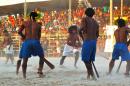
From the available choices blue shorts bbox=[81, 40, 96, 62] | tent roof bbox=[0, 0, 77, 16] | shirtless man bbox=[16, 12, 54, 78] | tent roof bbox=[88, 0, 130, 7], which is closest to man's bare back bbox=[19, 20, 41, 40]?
shirtless man bbox=[16, 12, 54, 78]

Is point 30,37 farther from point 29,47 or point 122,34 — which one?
point 122,34

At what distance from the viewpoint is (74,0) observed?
33.0m

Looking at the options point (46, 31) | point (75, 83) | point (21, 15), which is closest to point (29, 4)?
point (21, 15)

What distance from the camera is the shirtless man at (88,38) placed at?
1164 cm

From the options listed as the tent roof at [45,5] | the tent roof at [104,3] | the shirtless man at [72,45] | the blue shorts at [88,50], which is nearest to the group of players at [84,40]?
the blue shorts at [88,50]

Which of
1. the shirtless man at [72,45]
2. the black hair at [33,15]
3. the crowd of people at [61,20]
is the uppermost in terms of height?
the black hair at [33,15]

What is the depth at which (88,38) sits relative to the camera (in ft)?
38.4

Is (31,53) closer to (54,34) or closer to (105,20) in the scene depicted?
(54,34)

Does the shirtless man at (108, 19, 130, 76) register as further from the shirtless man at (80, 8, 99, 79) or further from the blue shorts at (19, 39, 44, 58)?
the blue shorts at (19, 39, 44, 58)

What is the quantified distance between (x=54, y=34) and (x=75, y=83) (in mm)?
19298

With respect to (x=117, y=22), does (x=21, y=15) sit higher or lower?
lower

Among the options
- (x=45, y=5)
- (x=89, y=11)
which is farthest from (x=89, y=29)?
(x=45, y=5)

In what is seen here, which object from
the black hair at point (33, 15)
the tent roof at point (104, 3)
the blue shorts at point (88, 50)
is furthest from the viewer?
the tent roof at point (104, 3)

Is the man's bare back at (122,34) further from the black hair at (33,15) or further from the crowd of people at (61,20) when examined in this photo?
the crowd of people at (61,20)
